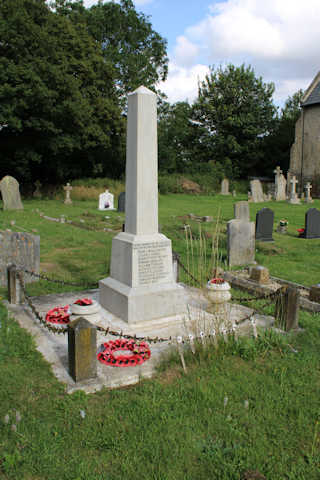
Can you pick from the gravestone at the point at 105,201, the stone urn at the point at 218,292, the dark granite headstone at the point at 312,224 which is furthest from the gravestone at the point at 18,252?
the gravestone at the point at 105,201

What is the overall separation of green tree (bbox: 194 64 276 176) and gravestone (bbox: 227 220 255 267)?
30165 mm

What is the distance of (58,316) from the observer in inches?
218

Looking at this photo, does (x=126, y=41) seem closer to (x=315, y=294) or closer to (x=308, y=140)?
(x=308, y=140)

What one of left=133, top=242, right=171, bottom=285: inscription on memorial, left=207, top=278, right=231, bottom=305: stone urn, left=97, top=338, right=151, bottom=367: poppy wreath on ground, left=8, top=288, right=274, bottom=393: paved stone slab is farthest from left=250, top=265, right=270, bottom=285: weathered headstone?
left=97, top=338, right=151, bottom=367: poppy wreath on ground

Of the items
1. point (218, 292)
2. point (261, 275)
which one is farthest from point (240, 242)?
point (218, 292)

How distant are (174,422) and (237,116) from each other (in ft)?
131

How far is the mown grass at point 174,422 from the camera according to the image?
2.80 metres

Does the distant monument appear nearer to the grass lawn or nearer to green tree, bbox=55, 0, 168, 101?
green tree, bbox=55, 0, 168, 101

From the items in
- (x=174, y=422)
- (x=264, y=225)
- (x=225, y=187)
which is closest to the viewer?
(x=174, y=422)

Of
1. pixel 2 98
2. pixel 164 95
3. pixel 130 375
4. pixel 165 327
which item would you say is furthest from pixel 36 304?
pixel 164 95

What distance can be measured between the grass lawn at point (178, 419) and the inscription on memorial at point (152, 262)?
4.62ft

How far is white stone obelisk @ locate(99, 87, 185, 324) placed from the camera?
5352 millimetres

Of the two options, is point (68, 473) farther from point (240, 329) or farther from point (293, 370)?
point (240, 329)

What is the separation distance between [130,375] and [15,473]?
1505 mm
